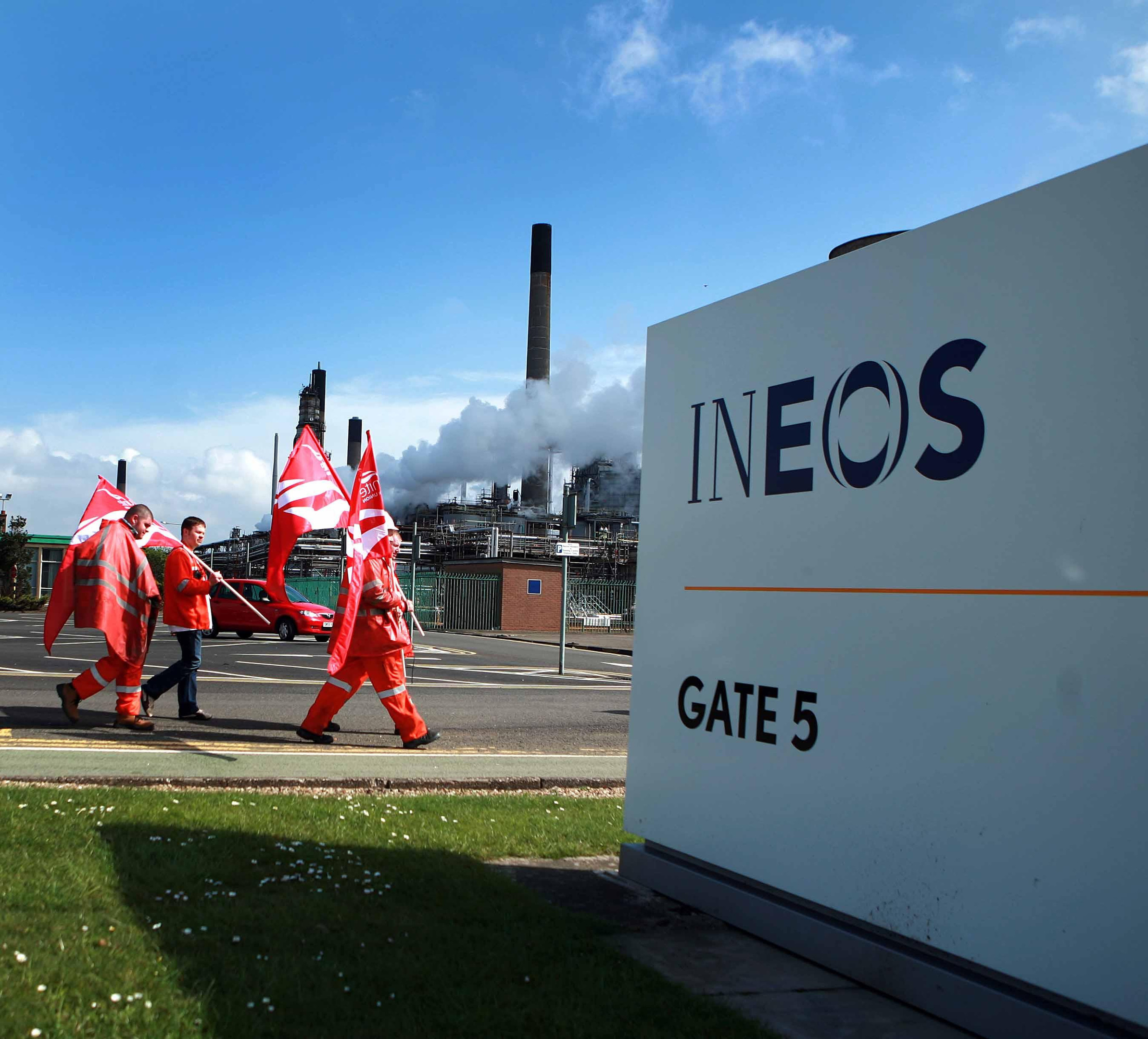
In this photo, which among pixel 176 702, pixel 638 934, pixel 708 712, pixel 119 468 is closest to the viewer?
pixel 638 934

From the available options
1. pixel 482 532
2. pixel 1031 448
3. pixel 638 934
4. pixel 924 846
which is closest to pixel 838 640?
pixel 924 846

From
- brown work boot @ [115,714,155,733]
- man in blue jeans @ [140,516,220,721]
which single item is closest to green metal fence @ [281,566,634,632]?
man in blue jeans @ [140,516,220,721]

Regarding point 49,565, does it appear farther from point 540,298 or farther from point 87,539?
point 87,539

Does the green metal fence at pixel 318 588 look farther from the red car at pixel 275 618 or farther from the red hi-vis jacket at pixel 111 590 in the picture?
the red hi-vis jacket at pixel 111 590

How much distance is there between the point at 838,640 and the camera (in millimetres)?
3979

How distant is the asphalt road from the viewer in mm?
7559

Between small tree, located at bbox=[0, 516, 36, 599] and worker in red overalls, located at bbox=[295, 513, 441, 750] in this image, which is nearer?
worker in red overalls, located at bbox=[295, 513, 441, 750]

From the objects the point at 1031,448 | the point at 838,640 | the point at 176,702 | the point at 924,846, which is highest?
the point at 1031,448

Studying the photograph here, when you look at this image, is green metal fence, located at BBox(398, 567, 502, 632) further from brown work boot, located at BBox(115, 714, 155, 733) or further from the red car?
brown work boot, located at BBox(115, 714, 155, 733)

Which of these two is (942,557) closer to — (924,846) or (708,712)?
(924,846)

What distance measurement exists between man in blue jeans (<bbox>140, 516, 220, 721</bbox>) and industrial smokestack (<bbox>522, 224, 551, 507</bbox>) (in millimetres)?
39497

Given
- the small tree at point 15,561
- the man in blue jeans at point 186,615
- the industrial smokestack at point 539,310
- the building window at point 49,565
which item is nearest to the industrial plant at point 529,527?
the industrial smokestack at point 539,310

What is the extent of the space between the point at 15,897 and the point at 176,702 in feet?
24.5

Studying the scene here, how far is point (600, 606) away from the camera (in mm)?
42625
